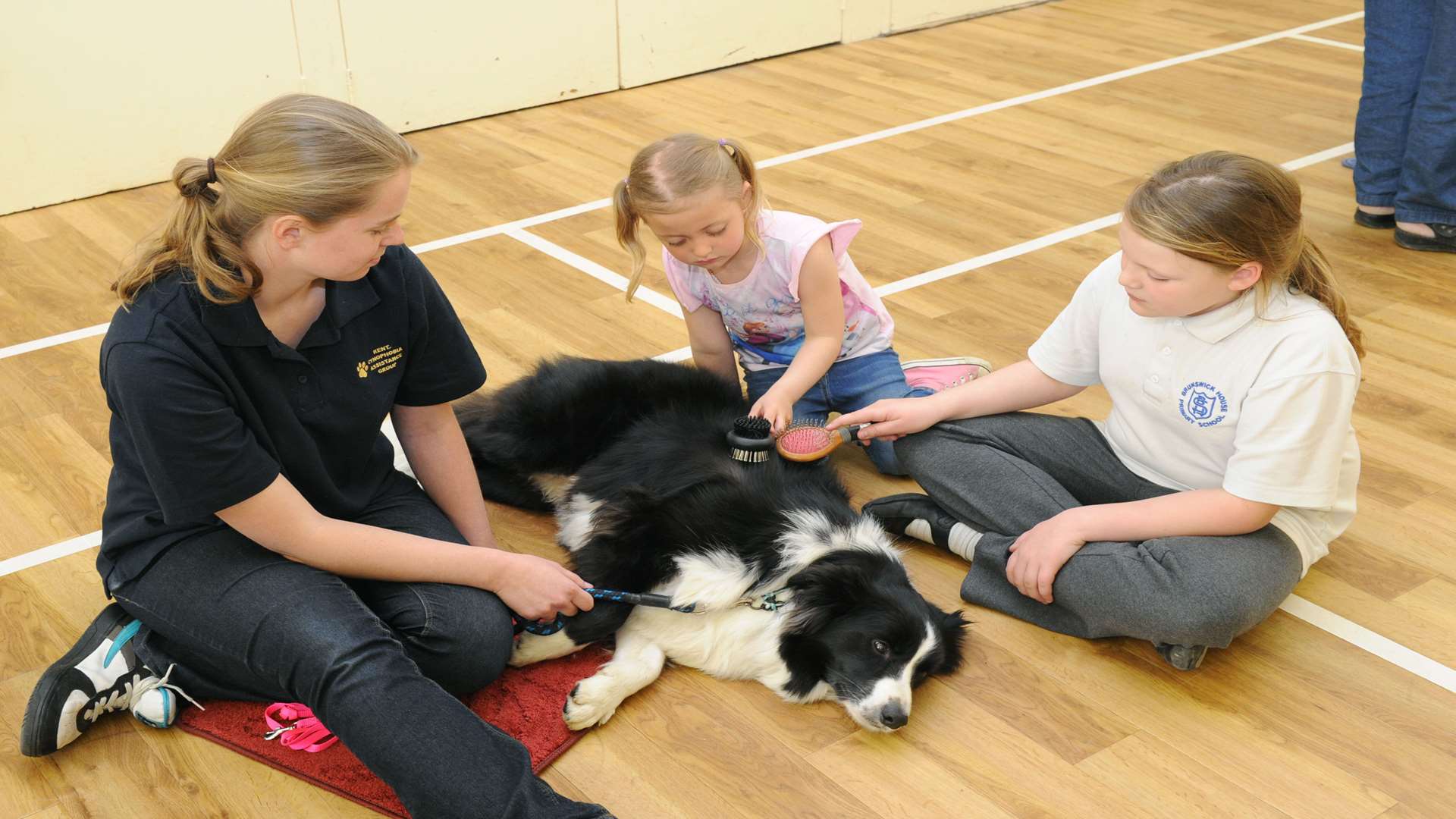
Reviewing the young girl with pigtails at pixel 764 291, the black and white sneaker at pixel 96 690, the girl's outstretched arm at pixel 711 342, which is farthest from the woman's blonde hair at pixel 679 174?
the black and white sneaker at pixel 96 690

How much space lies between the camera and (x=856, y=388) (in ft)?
8.65

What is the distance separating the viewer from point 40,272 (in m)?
3.52

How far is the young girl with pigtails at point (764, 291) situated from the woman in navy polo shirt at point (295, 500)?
482 millimetres

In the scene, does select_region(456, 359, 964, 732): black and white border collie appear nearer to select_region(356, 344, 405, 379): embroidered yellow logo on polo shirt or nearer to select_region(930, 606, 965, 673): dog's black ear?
select_region(930, 606, 965, 673): dog's black ear

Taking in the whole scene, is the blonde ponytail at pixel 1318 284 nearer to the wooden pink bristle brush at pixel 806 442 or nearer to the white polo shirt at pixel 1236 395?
the white polo shirt at pixel 1236 395

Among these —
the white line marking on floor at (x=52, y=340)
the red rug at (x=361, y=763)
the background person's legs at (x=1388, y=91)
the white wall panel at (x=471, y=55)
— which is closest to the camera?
the red rug at (x=361, y=763)

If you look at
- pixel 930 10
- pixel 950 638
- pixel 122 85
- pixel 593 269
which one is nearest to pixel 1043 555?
pixel 950 638

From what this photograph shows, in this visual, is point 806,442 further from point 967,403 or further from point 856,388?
point 856,388

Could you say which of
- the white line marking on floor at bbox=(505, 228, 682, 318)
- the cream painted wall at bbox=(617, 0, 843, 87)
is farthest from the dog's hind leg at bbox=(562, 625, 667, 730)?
the cream painted wall at bbox=(617, 0, 843, 87)

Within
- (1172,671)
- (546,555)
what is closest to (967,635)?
(1172,671)

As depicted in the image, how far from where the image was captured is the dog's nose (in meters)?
1.80

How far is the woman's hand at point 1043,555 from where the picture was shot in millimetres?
2000

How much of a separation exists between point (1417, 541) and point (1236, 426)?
615 mm

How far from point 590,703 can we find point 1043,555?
74 centimetres
